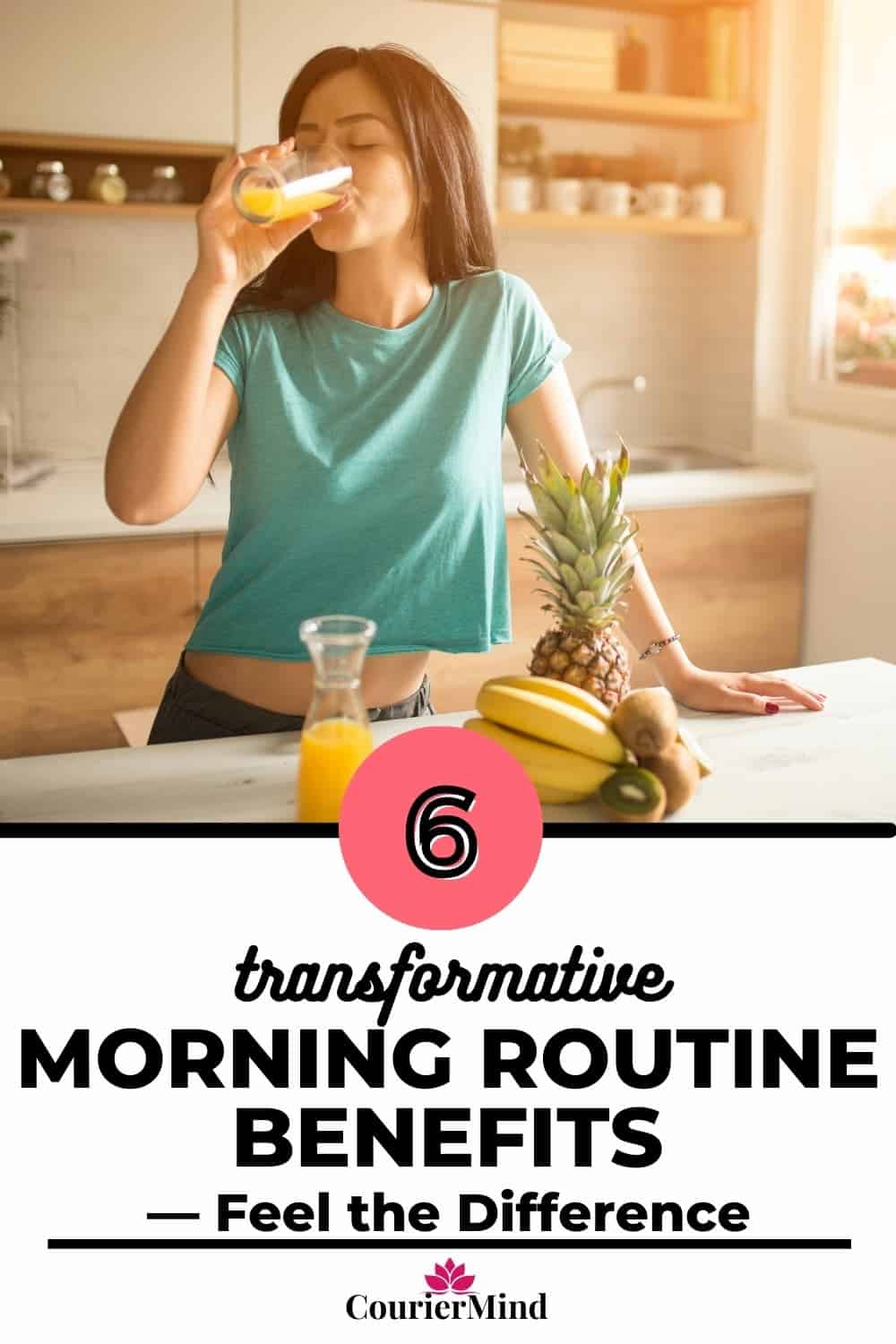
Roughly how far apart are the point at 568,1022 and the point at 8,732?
1.77 m

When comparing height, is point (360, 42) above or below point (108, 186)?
above

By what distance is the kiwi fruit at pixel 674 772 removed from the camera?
108 centimetres

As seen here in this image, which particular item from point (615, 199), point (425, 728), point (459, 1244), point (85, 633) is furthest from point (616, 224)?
point (459, 1244)

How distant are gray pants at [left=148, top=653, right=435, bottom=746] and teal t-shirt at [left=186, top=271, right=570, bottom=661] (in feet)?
0.17

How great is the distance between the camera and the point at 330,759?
3.33 ft

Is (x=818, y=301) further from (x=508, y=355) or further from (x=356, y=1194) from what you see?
(x=356, y=1194)

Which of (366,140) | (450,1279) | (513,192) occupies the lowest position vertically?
(450,1279)

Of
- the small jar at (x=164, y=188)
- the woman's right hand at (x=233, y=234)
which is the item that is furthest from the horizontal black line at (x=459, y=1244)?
the small jar at (x=164, y=188)

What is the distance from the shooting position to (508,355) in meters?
1.48

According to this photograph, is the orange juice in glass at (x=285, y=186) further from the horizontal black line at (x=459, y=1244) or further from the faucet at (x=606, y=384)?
the faucet at (x=606, y=384)

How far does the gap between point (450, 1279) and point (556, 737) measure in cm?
42

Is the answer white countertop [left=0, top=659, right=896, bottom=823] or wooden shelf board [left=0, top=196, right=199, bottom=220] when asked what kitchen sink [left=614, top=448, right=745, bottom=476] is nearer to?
wooden shelf board [left=0, top=196, right=199, bottom=220]

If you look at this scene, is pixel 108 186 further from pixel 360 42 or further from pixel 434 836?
pixel 434 836

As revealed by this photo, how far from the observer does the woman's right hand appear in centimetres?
113
